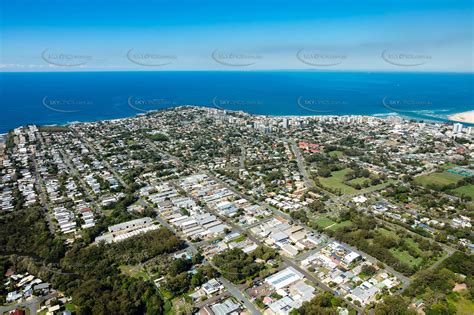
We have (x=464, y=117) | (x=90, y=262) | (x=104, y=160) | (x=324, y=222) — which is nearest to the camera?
(x=90, y=262)

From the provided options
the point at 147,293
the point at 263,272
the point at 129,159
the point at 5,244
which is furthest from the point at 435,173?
the point at 5,244

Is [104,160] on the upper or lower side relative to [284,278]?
upper

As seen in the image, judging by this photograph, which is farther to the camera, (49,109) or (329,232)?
(49,109)

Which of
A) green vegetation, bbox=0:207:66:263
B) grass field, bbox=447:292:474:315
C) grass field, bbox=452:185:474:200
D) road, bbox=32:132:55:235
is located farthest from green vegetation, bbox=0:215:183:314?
grass field, bbox=452:185:474:200

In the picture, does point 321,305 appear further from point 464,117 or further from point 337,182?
point 464,117

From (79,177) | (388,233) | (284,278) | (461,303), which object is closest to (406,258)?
(388,233)

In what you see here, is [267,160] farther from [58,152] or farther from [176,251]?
[58,152]

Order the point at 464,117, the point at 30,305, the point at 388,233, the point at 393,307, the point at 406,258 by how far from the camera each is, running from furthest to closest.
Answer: the point at 464,117
the point at 388,233
the point at 406,258
the point at 30,305
the point at 393,307
